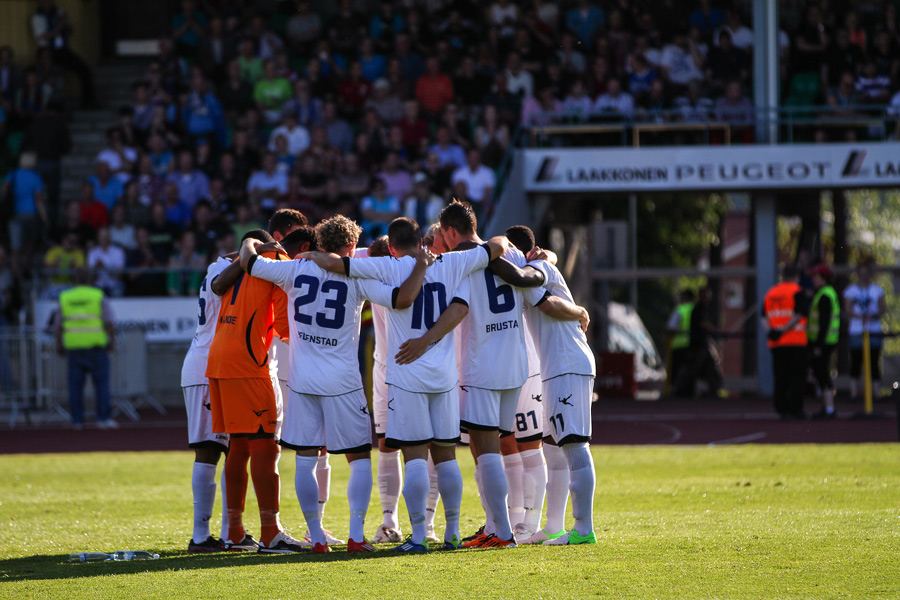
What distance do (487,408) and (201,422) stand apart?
6.56 ft

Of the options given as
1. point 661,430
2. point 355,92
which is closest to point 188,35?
point 355,92

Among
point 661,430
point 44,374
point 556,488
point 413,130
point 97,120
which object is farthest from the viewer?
point 97,120

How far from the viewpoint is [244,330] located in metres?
8.05

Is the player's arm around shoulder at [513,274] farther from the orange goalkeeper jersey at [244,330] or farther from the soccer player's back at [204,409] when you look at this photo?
the soccer player's back at [204,409]

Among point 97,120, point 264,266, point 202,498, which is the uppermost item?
point 97,120

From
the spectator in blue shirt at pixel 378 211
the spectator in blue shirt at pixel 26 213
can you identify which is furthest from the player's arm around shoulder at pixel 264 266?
the spectator in blue shirt at pixel 26 213

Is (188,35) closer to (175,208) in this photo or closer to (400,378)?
(175,208)

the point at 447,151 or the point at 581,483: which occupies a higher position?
the point at 447,151

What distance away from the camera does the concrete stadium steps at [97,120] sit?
24.5 m

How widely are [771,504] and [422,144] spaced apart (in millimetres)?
13572

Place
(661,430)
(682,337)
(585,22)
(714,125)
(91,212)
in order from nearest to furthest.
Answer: (661,430) < (91,212) < (714,125) < (682,337) < (585,22)

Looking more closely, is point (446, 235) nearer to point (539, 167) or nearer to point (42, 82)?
point (539, 167)

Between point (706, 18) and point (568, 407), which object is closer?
point (568, 407)

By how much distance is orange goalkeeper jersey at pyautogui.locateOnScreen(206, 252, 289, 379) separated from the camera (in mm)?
8000
